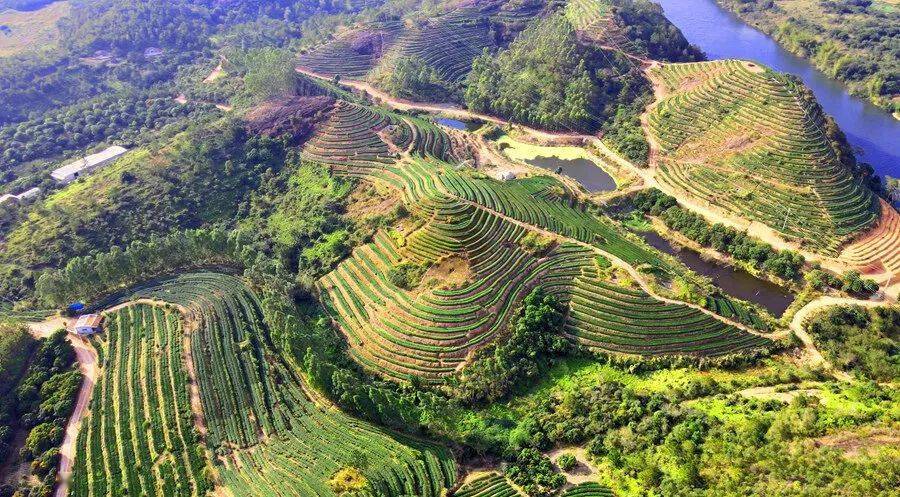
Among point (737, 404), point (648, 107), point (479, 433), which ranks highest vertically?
point (648, 107)

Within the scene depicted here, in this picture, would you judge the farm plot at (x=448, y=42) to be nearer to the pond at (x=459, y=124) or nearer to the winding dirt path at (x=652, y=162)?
the winding dirt path at (x=652, y=162)

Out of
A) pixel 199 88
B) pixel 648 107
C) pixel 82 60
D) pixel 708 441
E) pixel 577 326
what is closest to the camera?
pixel 708 441

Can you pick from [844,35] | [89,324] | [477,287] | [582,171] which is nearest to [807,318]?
[477,287]

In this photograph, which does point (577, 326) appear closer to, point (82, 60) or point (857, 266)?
point (857, 266)

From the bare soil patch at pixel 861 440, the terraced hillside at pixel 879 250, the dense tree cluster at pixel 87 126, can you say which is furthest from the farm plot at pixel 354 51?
the bare soil patch at pixel 861 440

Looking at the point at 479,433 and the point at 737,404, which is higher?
the point at 737,404

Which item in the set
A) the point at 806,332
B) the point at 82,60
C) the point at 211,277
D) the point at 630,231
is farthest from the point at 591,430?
the point at 82,60
